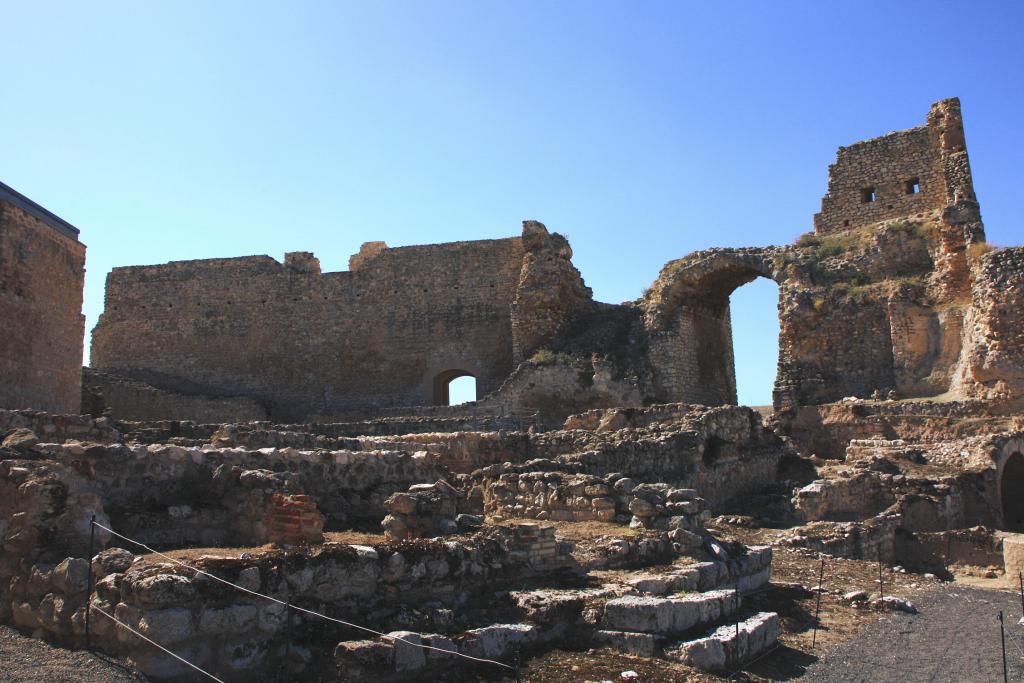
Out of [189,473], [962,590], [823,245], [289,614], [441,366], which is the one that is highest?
[823,245]

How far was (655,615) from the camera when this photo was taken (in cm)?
630

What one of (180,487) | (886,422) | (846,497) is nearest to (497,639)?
(180,487)

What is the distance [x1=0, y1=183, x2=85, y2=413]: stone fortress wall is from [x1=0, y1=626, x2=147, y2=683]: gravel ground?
32.4 ft

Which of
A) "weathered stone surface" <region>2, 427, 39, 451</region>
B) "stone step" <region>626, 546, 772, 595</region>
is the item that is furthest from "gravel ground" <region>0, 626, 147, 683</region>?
"stone step" <region>626, 546, 772, 595</region>

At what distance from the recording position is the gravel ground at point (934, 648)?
6594mm

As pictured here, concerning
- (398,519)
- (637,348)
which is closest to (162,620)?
(398,519)

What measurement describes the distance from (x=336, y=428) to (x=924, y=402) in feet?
36.5

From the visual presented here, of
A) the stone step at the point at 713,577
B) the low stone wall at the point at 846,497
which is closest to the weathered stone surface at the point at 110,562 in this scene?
the stone step at the point at 713,577

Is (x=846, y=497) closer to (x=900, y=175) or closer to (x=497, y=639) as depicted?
(x=497, y=639)

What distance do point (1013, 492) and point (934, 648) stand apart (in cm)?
1040

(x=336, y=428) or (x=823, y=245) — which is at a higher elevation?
(x=823, y=245)

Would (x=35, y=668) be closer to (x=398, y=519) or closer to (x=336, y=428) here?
(x=398, y=519)

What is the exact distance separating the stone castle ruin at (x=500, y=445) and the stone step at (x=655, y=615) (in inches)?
1.0

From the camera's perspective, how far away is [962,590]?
1002 centimetres
